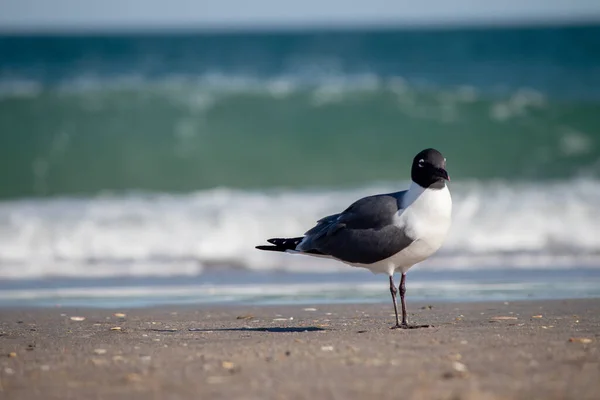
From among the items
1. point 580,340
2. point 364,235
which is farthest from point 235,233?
point 580,340

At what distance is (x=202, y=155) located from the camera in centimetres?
1844

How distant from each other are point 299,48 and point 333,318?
70.9 ft

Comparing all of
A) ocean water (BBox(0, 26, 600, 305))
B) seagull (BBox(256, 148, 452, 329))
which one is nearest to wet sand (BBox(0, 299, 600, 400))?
seagull (BBox(256, 148, 452, 329))

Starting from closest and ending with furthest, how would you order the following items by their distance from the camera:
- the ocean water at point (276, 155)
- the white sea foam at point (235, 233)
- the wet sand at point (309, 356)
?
the wet sand at point (309, 356)
the ocean water at point (276, 155)
the white sea foam at point (235, 233)

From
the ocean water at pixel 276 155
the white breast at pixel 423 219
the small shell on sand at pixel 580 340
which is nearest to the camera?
the small shell on sand at pixel 580 340

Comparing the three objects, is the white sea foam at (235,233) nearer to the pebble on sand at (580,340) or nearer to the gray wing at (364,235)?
the gray wing at (364,235)

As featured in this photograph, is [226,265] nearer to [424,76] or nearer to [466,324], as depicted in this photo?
[466,324]

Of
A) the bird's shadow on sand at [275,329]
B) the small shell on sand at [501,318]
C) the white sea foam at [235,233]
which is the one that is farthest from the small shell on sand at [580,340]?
the white sea foam at [235,233]

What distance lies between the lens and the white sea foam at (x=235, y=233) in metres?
9.82

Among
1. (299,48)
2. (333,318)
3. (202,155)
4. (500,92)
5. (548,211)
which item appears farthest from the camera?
(299,48)

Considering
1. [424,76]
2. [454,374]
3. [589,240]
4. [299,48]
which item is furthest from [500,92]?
[454,374]

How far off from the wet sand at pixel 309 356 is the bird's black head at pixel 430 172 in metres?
0.78

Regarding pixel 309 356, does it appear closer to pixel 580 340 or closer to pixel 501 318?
pixel 580 340

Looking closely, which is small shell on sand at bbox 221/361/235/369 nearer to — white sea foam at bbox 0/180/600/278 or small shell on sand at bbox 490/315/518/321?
small shell on sand at bbox 490/315/518/321
